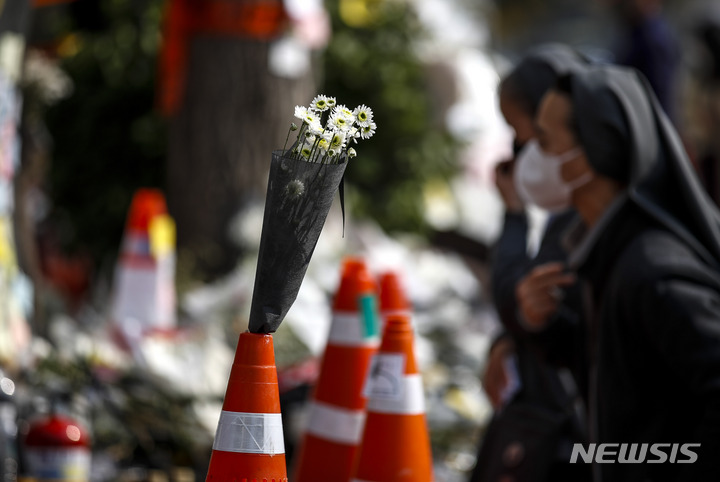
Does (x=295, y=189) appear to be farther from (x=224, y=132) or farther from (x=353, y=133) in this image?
(x=224, y=132)

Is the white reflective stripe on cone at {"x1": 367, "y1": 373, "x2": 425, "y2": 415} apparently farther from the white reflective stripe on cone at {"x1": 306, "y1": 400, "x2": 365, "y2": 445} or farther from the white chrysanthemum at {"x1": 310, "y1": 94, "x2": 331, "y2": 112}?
the white chrysanthemum at {"x1": 310, "y1": 94, "x2": 331, "y2": 112}

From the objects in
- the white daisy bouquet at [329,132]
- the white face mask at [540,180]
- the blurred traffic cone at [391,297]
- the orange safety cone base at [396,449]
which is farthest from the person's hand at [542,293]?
the white daisy bouquet at [329,132]

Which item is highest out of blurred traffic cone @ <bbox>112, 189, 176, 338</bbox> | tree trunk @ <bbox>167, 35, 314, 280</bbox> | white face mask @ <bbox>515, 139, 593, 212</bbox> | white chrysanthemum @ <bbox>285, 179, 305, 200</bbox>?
tree trunk @ <bbox>167, 35, 314, 280</bbox>

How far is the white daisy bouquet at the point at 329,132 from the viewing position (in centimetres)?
250

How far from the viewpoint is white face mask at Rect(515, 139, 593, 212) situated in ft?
12.3

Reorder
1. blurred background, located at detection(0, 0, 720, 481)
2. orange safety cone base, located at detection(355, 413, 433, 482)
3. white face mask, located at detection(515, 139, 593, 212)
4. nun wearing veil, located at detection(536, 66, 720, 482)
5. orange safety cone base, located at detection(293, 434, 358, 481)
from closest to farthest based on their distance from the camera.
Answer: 1. nun wearing veil, located at detection(536, 66, 720, 482)
2. orange safety cone base, located at detection(355, 413, 433, 482)
3. white face mask, located at detection(515, 139, 593, 212)
4. orange safety cone base, located at detection(293, 434, 358, 481)
5. blurred background, located at detection(0, 0, 720, 481)

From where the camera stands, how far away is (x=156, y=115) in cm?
925

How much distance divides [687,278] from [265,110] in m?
5.24

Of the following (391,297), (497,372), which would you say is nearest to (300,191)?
(497,372)

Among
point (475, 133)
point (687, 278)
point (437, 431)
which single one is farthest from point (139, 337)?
point (475, 133)

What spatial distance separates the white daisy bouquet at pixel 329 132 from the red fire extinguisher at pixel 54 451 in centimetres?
207

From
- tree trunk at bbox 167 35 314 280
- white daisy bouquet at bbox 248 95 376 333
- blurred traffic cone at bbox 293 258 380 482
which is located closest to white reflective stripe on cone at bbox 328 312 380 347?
blurred traffic cone at bbox 293 258 380 482

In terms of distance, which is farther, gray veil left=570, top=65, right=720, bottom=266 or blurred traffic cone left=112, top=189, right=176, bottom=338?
blurred traffic cone left=112, top=189, right=176, bottom=338

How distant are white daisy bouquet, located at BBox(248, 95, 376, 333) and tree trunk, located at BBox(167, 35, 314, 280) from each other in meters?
5.10
